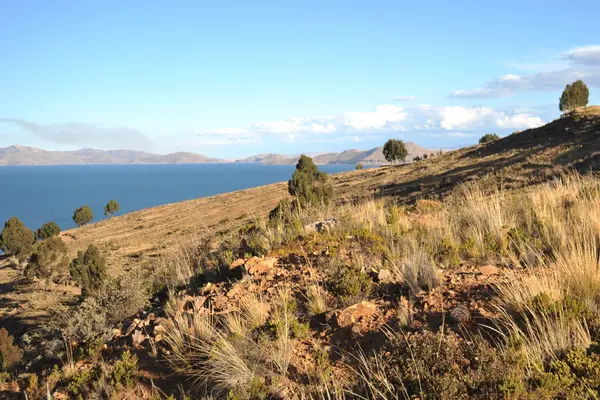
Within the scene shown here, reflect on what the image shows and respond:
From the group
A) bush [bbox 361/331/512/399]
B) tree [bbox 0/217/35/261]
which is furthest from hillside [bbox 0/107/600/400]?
tree [bbox 0/217/35/261]

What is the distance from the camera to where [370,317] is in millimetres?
4383

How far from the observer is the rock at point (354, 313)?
435 centimetres

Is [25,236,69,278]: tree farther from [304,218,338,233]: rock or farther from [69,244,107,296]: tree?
[304,218,338,233]: rock

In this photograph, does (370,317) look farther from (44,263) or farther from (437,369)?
(44,263)

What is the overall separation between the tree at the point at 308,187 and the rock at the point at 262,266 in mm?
3954

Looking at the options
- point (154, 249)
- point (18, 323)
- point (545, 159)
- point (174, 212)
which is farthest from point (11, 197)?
point (545, 159)

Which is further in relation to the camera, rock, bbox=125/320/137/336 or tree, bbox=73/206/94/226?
tree, bbox=73/206/94/226

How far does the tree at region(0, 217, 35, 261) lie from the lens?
39.0m

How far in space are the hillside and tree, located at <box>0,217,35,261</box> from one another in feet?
130

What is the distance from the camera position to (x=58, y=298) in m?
23.4

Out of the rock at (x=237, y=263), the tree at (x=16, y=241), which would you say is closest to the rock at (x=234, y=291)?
the rock at (x=237, y=263)

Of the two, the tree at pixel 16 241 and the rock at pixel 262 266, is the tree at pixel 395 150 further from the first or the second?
the rock at pixel 262 266

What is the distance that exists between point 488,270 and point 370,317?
5.93ft

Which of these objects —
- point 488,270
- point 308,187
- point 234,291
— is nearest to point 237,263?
point 234,291
